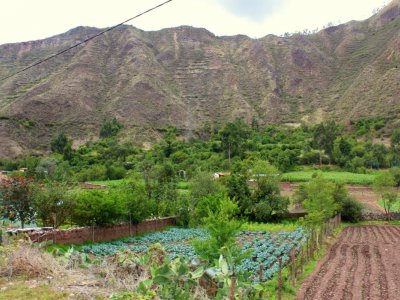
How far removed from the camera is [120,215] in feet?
96.7

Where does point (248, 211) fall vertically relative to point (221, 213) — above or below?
below

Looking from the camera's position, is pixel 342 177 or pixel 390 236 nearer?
pixel 390 236

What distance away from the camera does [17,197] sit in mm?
25172

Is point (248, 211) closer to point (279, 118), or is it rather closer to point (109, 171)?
point (109, 171)

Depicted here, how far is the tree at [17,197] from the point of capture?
2481 cm

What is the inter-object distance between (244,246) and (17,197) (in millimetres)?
15285

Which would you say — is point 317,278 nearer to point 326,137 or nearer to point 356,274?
point 356,274

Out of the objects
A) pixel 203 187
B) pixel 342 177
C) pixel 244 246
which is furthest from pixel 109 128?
pixel 244 246

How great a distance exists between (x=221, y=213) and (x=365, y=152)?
7472cm

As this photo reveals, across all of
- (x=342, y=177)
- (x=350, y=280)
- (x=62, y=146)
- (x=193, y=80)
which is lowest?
(x=342, y=177)

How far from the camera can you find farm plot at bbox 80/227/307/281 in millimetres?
19297

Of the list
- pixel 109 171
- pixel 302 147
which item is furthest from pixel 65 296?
pixel 302 147

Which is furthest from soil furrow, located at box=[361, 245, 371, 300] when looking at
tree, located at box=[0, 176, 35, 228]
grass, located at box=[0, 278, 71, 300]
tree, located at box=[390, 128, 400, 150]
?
tree, located at box=[390, 128, 400, 150]

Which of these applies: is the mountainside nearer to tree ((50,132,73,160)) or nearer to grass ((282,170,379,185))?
tree ((50,132,73,160))
